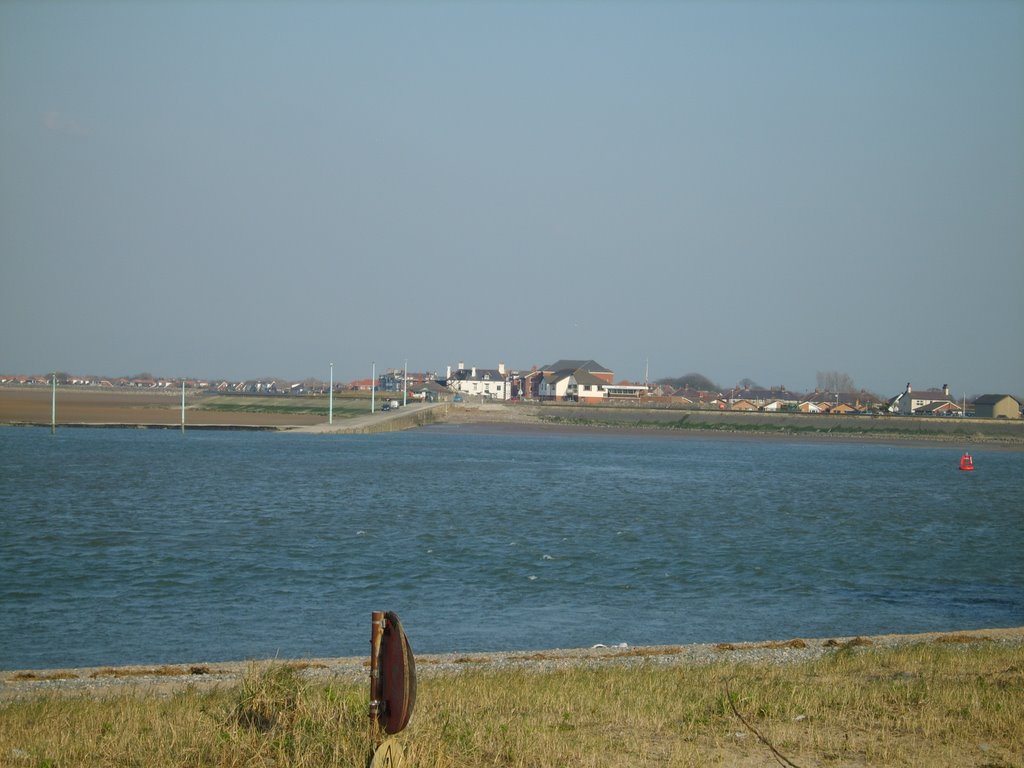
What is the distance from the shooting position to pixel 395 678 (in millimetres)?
6223

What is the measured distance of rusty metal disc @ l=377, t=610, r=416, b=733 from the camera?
6.07 m

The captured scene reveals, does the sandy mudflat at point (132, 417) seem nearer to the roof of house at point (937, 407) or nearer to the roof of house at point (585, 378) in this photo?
the roof of house at point (585, 378)

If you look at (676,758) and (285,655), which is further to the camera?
(285,655)

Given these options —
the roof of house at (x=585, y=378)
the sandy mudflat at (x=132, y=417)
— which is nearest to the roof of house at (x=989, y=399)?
the roof of house at (x=585, y=378)

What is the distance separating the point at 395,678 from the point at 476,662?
911 centimetres

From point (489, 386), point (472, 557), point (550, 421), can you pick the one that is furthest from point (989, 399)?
point (472, 557)

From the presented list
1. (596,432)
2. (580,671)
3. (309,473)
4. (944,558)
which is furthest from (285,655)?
(596,432)

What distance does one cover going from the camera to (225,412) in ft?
474

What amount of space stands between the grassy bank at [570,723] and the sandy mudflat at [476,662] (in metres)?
1.35

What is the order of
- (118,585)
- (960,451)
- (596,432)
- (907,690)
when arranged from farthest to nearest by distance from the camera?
(596,432)
(960,451)
(118,585)
(907,690)

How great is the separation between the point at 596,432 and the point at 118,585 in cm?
10012

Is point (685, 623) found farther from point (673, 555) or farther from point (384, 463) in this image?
point (384, 463)

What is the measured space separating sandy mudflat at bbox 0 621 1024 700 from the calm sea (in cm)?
171

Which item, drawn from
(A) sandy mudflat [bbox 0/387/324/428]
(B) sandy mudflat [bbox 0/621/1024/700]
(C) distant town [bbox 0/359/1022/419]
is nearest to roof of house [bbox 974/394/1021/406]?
(C) distant town [bbox 0/359/1022/419]
